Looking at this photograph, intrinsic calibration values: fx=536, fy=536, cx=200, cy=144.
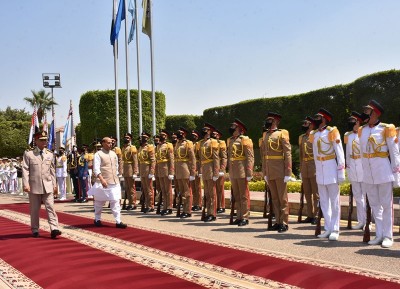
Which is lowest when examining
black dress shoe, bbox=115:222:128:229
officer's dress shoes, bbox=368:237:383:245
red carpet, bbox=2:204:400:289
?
red carpet, bbox=2:204:400:289

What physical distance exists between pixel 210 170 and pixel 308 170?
2.23 meters

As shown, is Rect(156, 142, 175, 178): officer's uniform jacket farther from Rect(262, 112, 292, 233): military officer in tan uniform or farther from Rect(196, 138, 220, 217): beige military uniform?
Rect(262, 112, 292, 233): military officer in tan uniform

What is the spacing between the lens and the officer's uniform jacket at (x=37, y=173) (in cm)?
939

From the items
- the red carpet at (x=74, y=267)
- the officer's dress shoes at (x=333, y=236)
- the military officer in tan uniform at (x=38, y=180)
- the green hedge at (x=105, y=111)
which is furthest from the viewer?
the green hedge at (x=105, y=111)

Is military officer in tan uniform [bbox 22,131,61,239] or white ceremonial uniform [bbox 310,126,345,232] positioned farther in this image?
military officer in tan uniform [bbox 22,131,61,239]

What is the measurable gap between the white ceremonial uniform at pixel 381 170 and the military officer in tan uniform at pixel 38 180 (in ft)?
17.3

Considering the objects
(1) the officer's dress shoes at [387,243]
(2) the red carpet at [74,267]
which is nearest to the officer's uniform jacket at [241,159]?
(1) the officer's dress shoes at [387,243]

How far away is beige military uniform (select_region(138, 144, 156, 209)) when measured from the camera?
533 inches

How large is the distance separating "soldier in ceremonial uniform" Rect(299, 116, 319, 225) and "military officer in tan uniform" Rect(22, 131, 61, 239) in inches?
182

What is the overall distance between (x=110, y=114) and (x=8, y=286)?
2829 centimetres

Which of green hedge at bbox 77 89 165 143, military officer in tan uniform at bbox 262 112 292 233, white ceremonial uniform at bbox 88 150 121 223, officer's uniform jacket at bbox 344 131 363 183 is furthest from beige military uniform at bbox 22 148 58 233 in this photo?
green hedge at bbox 77 89 165 143

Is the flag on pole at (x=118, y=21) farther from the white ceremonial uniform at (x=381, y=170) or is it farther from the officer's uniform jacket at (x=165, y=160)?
the white ceremonial uniform at (x=381, y=170)

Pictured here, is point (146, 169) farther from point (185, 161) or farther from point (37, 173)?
point (37, 173)

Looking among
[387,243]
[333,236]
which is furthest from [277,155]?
[387,243]
